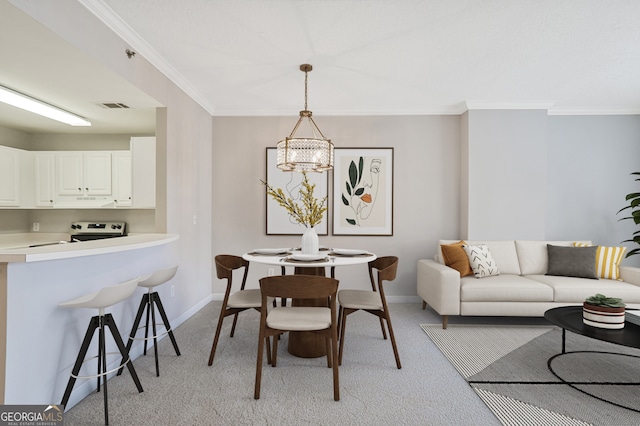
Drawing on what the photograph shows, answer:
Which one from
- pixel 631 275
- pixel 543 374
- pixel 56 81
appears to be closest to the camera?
pixel 543 374

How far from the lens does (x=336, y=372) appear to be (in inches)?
87.0

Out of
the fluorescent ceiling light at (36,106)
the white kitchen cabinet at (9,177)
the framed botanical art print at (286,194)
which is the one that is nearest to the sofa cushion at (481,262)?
the framed botanical art print at (286,194)

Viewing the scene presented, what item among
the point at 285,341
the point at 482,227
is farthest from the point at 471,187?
the point at 285,341

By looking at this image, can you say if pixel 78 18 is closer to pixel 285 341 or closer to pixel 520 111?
pixel 285 341

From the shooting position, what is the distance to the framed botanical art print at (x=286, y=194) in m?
4.65

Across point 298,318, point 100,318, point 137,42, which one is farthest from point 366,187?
point 100,318

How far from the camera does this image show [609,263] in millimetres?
3809

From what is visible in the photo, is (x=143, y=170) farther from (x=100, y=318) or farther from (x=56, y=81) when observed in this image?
(x=100, y=318)

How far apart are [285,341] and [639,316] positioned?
289 centimetres

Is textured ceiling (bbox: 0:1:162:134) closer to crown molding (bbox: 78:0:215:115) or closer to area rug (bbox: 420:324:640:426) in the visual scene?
crown molding (bbox: 78:0:215:115)

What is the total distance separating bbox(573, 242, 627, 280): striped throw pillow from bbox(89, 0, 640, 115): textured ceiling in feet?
6.06

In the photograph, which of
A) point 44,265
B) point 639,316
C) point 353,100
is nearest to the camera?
point 44,265

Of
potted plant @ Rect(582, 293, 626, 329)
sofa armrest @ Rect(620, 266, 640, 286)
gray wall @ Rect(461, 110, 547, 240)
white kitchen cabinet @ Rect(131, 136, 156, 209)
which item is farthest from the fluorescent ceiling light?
sofa armrest @ Rect(620, 266, 640, 286)

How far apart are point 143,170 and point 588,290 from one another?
4.92 meters
